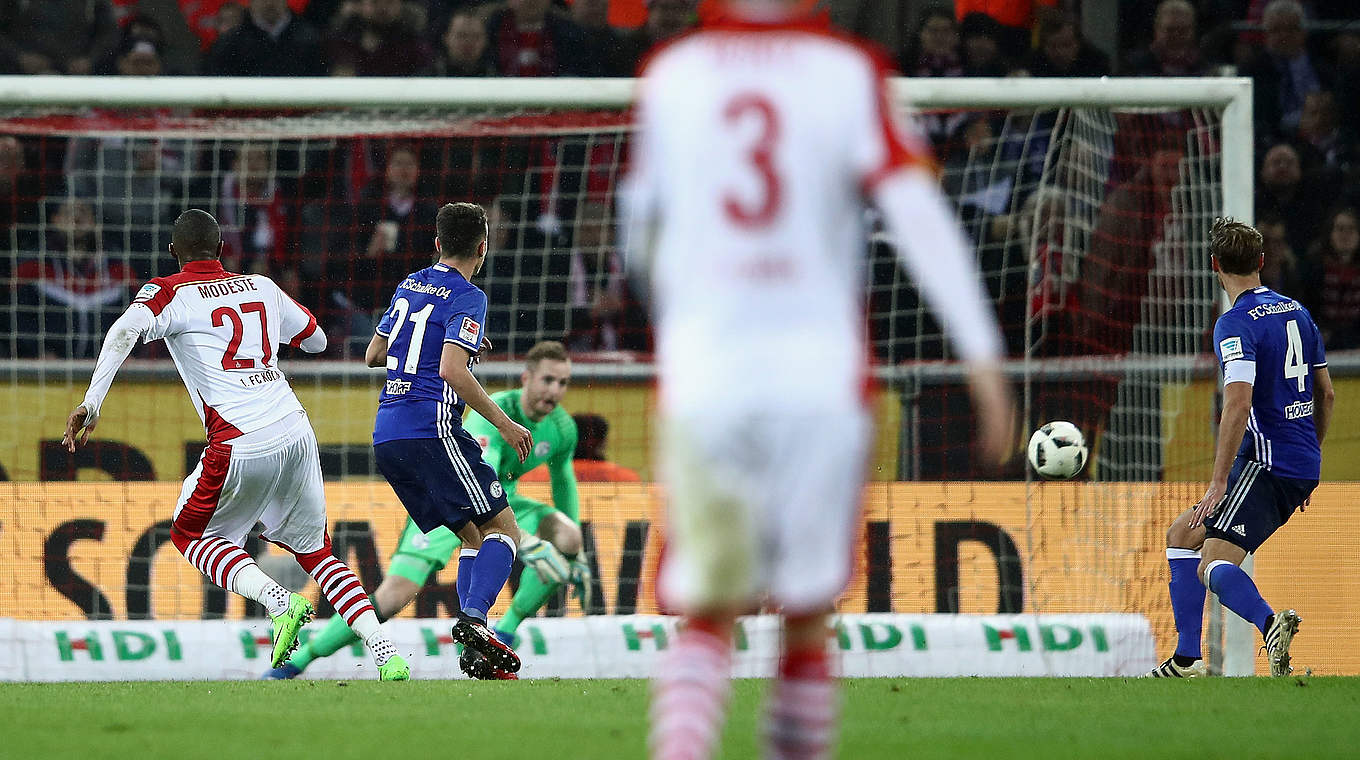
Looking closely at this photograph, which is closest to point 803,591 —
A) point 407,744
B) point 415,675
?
point 407,744

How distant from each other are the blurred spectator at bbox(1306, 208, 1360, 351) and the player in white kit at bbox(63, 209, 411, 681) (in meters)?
7.28

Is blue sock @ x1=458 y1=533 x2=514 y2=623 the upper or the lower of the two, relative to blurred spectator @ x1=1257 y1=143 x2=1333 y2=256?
lower

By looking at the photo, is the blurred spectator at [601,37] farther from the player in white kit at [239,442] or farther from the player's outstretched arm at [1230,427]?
the player's outstretched arm at [1230,427]

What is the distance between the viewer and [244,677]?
8.21 metres

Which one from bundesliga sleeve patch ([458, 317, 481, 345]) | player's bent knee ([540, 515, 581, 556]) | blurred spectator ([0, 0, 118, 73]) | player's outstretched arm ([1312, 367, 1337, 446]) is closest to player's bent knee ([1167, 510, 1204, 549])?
player's outstretched arm ([1312, 367, 1337, 446])

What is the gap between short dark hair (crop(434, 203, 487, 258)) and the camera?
7.05 m

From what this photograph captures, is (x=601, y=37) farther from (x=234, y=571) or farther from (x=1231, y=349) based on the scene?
(x=1231, y=349)

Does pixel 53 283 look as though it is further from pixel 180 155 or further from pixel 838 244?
pixel 838 244

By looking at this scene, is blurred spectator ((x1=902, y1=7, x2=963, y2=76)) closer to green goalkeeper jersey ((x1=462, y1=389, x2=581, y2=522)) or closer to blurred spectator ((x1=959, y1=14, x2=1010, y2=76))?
blurred spectator ((x1=959, y1=14, x2=1010, y2=76))

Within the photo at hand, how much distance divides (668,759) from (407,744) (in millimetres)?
1931

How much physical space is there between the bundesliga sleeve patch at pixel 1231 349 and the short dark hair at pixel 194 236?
170 inches

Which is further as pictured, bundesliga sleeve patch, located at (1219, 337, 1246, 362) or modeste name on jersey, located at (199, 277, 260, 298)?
modeste name on jersey, located at (199, 277, 260, 298)

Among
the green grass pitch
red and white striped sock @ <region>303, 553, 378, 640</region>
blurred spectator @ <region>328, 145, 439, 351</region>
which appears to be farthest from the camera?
blurred spectator @ <region>328, 145, 439, 351</region>

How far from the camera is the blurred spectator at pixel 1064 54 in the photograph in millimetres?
12484
